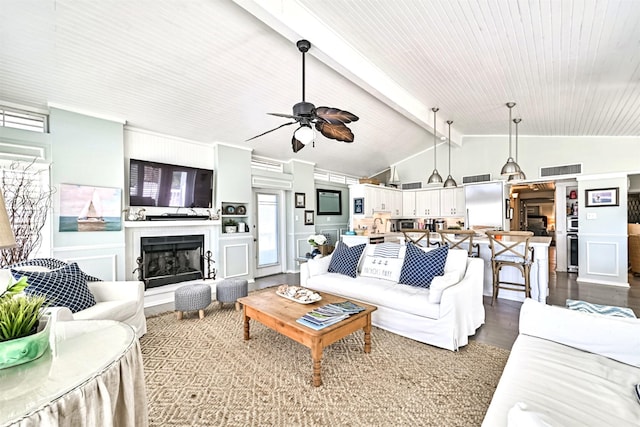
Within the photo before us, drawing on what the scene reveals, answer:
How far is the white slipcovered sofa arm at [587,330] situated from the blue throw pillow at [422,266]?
1.24 m

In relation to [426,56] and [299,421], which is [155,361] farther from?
[426,56]

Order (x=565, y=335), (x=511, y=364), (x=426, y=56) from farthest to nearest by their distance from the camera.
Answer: (x=426, y=56)
(x=565, y=335)
(x=511, y=364)

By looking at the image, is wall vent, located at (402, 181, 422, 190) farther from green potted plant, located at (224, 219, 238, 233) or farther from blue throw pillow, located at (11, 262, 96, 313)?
blue throw pillow, located at (11, 262, 96, 313)

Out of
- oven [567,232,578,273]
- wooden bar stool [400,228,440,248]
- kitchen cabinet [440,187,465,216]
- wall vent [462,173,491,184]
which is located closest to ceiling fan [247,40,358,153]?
wooden bar stool [400,228,440,248]

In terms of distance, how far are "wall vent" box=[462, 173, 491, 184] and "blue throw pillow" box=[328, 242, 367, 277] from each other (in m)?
4.41

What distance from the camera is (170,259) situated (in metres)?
4.74

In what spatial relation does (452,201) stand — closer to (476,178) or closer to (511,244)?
(476,178)

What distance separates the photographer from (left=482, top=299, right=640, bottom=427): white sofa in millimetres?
1173

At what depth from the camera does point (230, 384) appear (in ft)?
7.28

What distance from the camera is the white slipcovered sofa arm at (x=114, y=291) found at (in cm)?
292

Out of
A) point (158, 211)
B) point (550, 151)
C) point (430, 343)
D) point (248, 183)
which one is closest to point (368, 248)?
point (430, 343)

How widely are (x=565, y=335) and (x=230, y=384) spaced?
241 centimetres

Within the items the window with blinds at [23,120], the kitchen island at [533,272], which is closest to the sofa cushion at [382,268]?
the kitchen island at [533,272]

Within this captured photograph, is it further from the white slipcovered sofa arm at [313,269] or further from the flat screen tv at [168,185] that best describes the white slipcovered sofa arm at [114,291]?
the white slipcovered sofa arm at [313,269]
